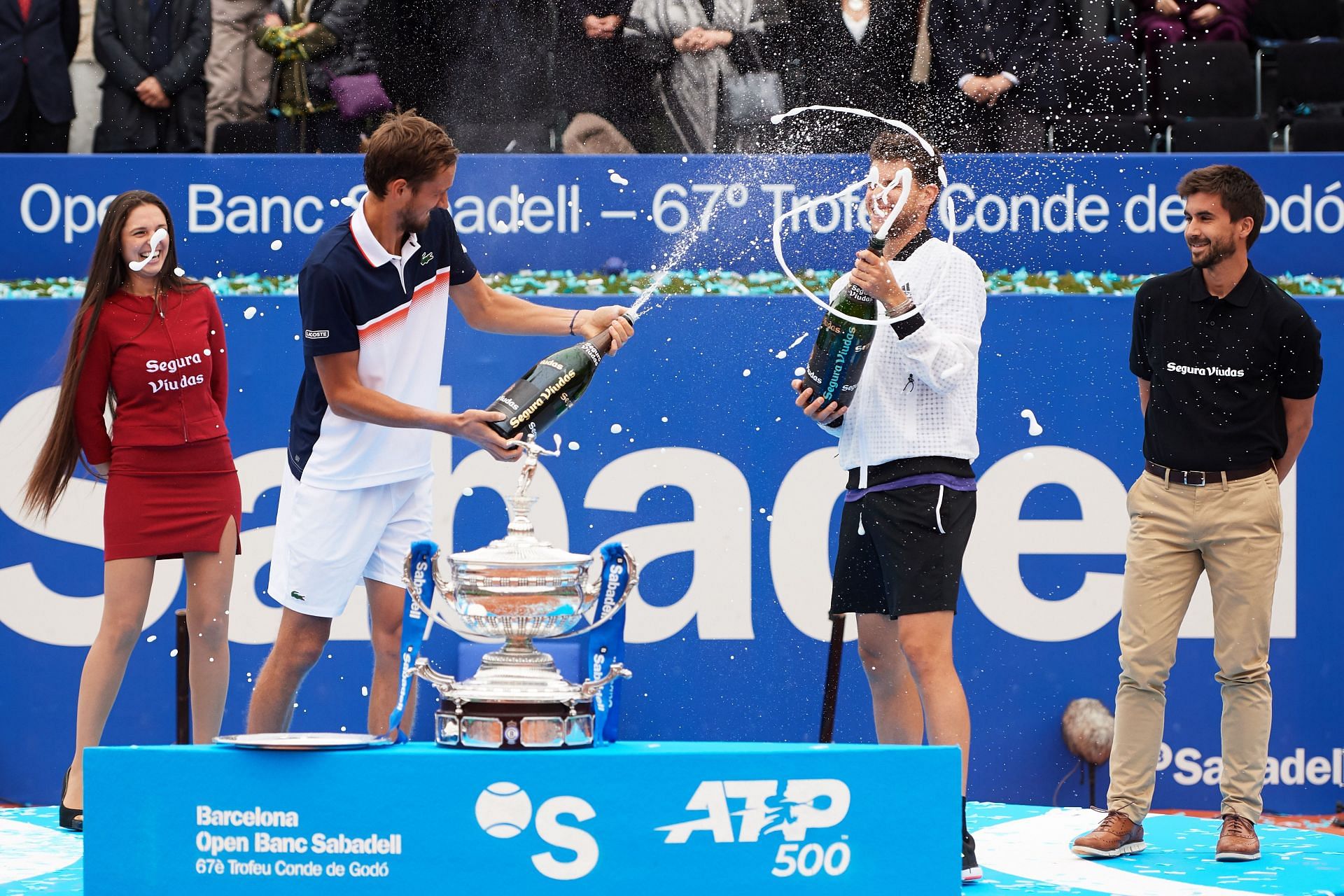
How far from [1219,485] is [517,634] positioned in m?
2.01

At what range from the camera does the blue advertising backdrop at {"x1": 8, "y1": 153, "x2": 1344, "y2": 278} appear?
19.3 ft

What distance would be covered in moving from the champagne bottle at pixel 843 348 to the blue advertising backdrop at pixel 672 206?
73.9 inches

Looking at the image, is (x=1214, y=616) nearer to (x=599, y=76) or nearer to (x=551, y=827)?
(x=551, y=827)

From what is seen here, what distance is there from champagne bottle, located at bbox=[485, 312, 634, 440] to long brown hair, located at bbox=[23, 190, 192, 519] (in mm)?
1600

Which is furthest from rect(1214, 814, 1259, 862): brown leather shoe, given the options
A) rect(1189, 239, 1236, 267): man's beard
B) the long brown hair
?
the long brown hair

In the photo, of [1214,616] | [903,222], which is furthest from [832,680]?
[903,222]

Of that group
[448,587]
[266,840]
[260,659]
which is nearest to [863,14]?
[260,659]

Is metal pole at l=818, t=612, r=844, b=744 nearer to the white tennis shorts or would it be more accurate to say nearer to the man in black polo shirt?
the man in black polo shirt

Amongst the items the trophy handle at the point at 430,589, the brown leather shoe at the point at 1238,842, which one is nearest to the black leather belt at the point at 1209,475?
the brown leather shoe at the point at 1238,842

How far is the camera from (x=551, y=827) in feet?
9.96

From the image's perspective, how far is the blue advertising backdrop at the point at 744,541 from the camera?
5641mm

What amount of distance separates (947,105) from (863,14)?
1.70ft

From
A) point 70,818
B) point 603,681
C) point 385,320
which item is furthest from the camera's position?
point 70,818

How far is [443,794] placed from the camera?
3.05m
